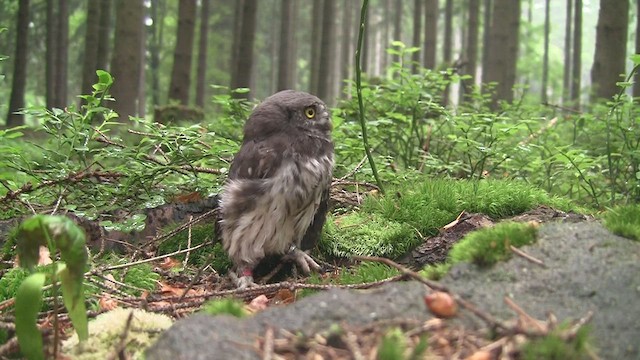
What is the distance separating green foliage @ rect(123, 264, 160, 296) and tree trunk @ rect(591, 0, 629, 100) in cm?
788

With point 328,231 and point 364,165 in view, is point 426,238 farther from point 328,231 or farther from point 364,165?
point 364,165

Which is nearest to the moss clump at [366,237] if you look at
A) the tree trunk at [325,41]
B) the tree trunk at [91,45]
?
the tree trunk at [91,45]

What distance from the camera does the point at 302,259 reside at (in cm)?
388

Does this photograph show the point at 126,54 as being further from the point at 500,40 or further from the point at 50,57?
the point at 50,57

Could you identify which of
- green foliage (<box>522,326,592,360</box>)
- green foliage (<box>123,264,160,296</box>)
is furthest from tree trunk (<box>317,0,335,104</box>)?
green foliage (<box>522,326,592,360</box>)

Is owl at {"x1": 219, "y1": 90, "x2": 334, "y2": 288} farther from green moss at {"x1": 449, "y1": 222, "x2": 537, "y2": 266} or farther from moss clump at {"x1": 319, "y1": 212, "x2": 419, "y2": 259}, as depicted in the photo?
green moss at {"x1": 449, "y1": 222, "x2": 537, "y2": 266}

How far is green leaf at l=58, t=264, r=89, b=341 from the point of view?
2150mm

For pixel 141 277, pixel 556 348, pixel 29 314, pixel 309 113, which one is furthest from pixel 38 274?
pixel 309 113

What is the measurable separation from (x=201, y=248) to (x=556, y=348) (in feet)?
10.3

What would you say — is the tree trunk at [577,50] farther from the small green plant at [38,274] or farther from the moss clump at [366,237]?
the small green plant at [38,274]

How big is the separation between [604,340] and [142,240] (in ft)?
12.0

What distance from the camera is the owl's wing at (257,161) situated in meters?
3.57

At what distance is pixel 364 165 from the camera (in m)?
5.46

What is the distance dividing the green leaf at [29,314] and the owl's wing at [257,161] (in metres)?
1.71
